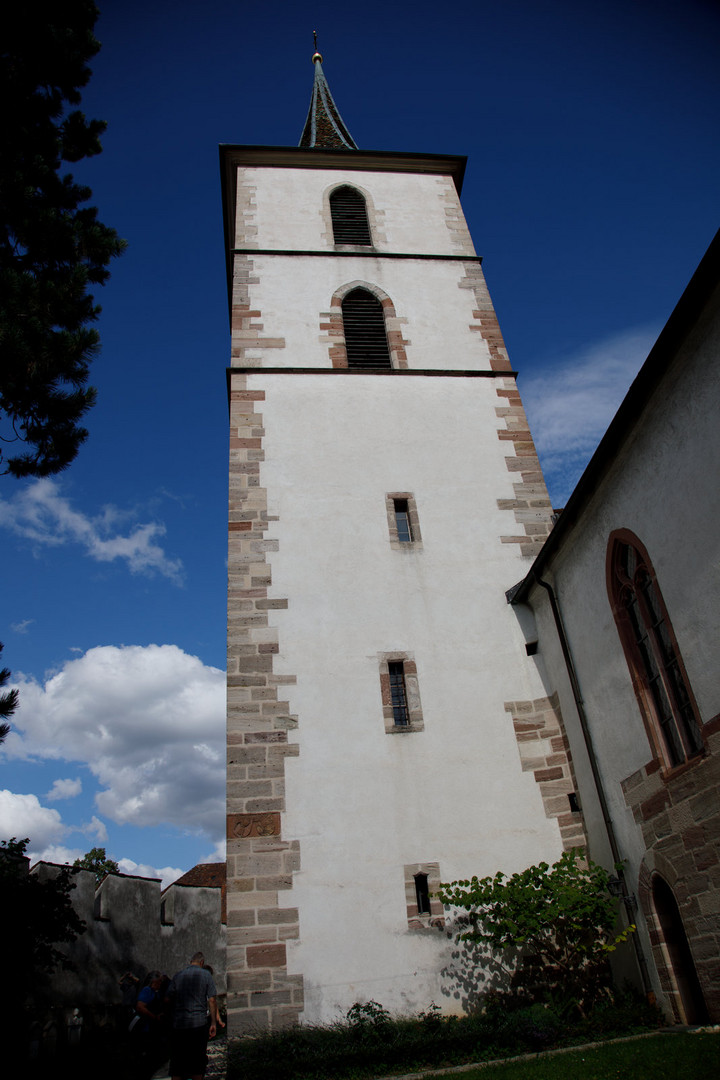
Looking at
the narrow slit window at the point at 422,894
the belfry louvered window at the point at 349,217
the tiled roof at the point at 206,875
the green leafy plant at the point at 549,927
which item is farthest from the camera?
the tiled roof at the point at 206,875

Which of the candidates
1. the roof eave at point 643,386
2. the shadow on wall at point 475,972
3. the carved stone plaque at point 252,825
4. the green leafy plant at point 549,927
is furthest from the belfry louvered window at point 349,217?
the shadow on wall at point 475,972

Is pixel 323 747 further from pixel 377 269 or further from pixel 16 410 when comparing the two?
pixel 377 269

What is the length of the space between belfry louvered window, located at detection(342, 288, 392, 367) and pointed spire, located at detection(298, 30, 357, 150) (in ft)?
27.4

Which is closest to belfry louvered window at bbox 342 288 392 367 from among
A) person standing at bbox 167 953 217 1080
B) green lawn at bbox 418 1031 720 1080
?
person standing at bbox 167 953 217 1080

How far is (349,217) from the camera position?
15.4 m

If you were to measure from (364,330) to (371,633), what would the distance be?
6054 millimetres

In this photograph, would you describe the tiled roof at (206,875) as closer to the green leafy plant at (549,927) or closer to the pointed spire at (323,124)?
the green leafy plant at (549,927)

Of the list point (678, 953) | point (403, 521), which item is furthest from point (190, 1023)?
point (403, 521)

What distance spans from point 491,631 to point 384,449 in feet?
10.6

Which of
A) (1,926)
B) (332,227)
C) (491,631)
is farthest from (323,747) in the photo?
(332,227)

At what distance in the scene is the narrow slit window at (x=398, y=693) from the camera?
8828 mm

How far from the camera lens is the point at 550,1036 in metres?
6.45

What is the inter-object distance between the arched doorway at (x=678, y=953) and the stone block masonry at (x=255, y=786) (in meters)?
3.40

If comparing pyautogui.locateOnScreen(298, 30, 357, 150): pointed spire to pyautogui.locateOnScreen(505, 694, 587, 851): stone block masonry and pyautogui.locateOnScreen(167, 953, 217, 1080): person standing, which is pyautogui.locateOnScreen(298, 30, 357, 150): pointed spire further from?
pyautogui.locateOnScreen(167, 953, 217, 1080): person standing
